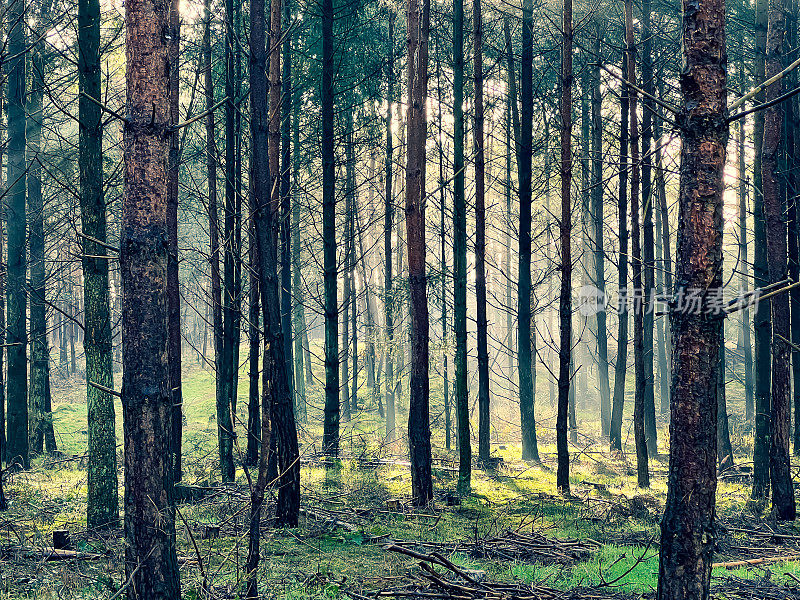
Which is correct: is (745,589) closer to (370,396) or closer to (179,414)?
(179,414)

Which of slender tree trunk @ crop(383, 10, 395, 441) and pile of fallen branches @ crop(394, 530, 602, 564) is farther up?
slender tree trunk @ crop(383, 10, 395, 441)

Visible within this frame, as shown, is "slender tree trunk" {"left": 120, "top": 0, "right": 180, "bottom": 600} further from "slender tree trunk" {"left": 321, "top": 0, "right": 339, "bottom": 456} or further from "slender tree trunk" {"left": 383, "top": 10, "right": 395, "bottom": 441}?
"slender tree trunk" {"left": 383, "top": 10, "right": 395, "bottom": 441}

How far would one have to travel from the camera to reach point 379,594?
5.57 m

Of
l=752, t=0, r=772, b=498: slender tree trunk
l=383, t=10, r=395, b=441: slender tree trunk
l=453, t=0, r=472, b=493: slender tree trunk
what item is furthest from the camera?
l=383, t=10, r=395, b=441: slender tree trunk

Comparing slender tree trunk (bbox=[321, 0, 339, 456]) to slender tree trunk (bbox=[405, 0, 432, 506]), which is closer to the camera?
slender tree trunk (bbox=[405, 0, 432, 506])

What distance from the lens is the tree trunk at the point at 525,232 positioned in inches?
622

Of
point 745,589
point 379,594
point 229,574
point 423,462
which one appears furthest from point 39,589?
point 745,589

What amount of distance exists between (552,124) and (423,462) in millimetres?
12642

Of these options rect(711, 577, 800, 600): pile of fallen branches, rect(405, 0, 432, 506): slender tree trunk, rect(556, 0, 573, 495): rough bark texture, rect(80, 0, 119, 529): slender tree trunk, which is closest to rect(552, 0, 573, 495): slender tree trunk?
rect(556, 0, 573, 495): rough bark texture

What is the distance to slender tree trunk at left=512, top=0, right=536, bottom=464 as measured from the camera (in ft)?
51.8

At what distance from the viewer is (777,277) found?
9.80 meters

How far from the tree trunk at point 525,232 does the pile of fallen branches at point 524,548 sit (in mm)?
8187

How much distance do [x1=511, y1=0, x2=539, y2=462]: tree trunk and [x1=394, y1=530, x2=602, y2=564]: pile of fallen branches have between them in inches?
322

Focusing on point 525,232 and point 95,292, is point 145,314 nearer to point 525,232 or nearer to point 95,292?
point 95,292
